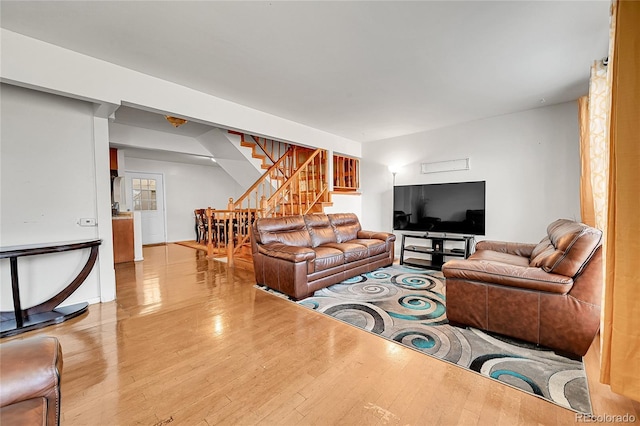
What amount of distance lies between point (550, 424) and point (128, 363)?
2596mm

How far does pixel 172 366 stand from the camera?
1.87m

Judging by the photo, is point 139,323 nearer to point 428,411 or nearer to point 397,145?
point 428,411

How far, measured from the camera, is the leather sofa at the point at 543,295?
1.87 m

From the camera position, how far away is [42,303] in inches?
108

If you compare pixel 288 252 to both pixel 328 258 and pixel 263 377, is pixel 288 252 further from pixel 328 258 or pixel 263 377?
pixel 263 377

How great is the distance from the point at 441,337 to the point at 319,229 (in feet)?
8.20

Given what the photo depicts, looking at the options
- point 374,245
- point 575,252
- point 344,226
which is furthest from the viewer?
point 344,226

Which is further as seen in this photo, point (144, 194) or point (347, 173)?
point (144, 194)

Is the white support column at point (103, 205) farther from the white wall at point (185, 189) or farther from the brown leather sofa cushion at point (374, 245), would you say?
the white wall at point (185, 189)

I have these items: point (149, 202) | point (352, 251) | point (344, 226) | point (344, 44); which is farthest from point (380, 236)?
point (149, 202)

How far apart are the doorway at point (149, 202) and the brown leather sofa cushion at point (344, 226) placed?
17.7 ft

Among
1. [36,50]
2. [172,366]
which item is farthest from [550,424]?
[36,50]

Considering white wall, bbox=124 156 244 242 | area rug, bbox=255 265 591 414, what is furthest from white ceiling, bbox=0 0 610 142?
white wall, bbox=124 156 244 242

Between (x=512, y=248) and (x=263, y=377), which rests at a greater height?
(x=512, y=248)
